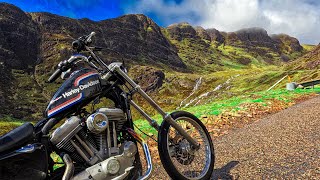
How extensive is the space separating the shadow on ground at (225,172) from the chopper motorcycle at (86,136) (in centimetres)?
33

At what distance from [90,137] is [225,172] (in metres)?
3.25

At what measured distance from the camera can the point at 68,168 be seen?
16.8 feet

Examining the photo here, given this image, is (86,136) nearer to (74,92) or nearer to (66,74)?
(74,92)

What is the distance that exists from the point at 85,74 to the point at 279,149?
A: 525cm

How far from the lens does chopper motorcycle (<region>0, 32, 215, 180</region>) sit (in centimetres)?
483

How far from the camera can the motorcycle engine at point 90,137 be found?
5.25 metres

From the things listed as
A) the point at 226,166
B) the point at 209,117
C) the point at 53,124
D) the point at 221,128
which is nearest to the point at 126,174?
the point at 53,124

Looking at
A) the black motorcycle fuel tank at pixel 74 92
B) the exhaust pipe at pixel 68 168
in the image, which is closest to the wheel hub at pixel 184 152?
the black motorcycle fuel tank at pixel 74 92

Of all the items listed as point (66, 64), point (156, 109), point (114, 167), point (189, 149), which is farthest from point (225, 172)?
point (66, 64)

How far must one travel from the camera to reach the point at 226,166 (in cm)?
773

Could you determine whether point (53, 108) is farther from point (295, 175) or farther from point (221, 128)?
point (221, 128)

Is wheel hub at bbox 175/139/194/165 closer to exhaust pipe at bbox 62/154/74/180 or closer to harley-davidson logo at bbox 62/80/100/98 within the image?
harley-davidson logo at bbox 62/80/100/98

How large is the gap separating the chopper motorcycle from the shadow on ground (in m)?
0.33

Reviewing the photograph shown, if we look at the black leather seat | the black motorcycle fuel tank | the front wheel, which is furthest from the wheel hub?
the black leather seat
